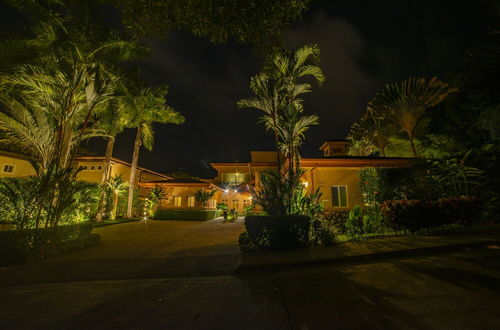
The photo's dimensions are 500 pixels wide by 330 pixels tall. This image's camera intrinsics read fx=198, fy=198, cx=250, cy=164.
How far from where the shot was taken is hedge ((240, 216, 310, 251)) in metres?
5.79

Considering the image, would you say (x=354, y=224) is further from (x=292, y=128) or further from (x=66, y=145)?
(x=66, y=145)

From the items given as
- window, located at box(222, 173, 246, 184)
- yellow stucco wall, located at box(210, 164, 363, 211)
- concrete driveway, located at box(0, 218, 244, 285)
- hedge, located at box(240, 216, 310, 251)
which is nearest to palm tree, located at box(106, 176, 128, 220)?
concrete driveway, located at box(0, 218, 244, 285)

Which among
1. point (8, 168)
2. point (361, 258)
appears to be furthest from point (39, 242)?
point (8, 168)

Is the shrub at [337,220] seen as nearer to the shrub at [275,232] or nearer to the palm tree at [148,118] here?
the shrub at [275,232]

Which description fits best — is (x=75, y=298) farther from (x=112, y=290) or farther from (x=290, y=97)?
(x=290, y=97)

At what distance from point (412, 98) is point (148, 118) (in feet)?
70.5

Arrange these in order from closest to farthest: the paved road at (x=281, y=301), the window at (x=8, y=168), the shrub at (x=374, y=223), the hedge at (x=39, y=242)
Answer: the paved road at (x=281, y=301), the hedge at (x=39, y=242), the shrub at (x=374, y=223), the window at (x=8, y=168)

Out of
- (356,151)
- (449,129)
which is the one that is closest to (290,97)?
(449,129)

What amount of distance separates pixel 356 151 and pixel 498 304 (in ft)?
93.7

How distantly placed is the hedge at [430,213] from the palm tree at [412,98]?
590 cm

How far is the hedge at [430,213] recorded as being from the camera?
7.57 meters

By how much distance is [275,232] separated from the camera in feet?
19.1

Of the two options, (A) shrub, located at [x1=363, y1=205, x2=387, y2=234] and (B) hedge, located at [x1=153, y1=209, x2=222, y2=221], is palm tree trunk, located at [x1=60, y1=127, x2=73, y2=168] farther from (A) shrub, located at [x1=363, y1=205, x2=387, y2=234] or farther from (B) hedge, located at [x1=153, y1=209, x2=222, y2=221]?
(B) hedge, located at [x1=153, y1=209, x2=222, y2=221]

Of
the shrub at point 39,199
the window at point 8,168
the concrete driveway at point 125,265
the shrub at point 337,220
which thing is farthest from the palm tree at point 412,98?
the window at point 8,168
